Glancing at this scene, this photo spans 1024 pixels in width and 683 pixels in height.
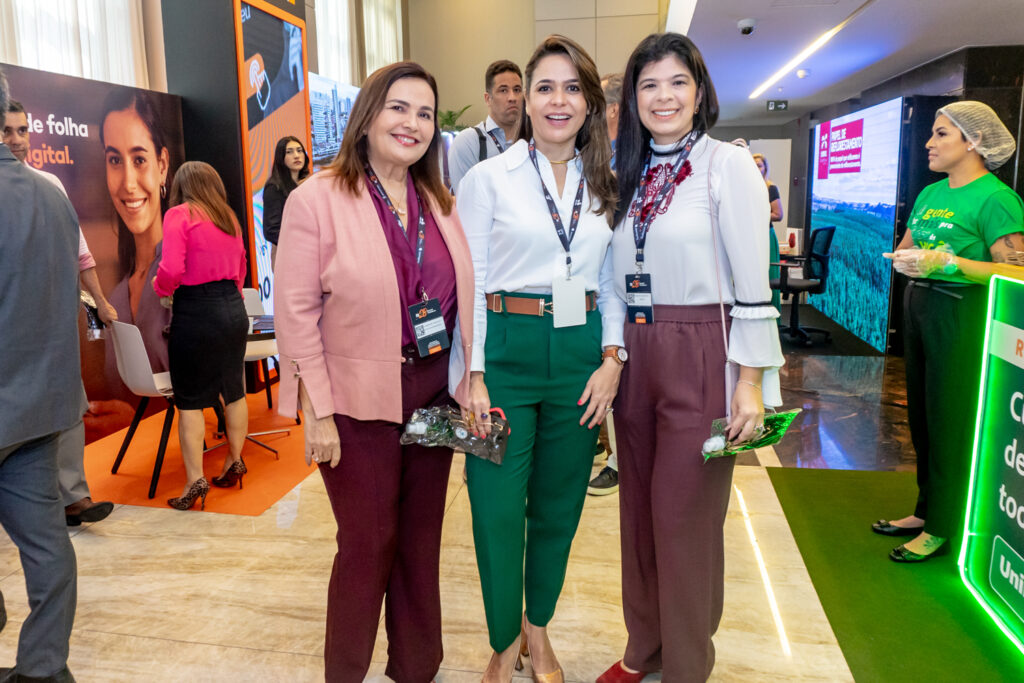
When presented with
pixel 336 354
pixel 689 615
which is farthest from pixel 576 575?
pixel 336 354

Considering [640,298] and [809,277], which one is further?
[809,277]

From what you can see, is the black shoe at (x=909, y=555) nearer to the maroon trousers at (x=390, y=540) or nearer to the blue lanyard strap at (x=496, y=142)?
the maroon trousers at (x=390, y=540)

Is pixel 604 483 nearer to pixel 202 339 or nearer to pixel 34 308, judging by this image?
pixel 202 339

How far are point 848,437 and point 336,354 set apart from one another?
3839mm

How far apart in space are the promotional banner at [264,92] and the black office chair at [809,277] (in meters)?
4.98

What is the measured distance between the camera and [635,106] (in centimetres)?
191

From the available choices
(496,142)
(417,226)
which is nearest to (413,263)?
(417,226)

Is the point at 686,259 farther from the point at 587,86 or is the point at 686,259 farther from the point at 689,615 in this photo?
the point at 689,615

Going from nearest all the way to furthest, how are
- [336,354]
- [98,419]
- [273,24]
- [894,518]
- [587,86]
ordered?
[336,354]
[587,86]
[894,518]
[98,419]
[273,24]

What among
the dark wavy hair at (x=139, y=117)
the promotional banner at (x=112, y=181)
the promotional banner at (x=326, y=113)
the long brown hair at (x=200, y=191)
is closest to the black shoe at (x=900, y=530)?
the long brown hair at (x=200, y=191)

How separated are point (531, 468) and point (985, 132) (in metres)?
2.36

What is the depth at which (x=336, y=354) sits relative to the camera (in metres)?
1.74

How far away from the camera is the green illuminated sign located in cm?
227

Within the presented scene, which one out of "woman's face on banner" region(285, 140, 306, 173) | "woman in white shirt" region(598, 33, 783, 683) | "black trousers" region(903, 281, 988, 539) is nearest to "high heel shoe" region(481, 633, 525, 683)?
"woman in white shirt" region(598, 33, 783, 683)
